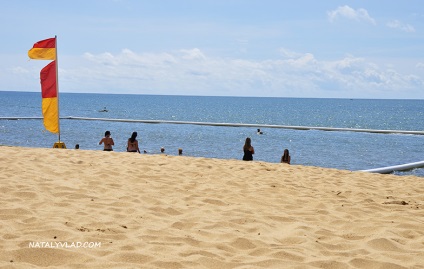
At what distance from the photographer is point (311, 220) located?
18.4ft

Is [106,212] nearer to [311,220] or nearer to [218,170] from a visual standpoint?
[311,220]

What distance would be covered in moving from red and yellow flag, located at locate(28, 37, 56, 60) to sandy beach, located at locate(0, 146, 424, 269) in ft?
15.7

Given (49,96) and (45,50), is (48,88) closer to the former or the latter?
(49,96)

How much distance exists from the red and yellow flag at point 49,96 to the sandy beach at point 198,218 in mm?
4006

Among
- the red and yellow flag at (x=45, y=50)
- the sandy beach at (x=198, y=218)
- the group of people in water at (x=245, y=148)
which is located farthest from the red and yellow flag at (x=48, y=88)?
the sandy beach at (x=198, y=218)

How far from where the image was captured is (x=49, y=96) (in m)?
12.9

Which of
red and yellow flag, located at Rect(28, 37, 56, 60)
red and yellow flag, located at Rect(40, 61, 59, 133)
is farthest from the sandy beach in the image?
red and yellow flag, located at Rect(28, 37, 56, 60)

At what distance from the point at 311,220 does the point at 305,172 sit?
13.6 feet

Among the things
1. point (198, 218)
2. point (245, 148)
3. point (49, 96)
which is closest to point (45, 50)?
point (49, 96)

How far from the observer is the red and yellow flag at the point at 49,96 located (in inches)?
506

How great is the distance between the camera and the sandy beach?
13.4ft

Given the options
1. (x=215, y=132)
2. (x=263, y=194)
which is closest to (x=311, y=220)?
(x=263, y=194)

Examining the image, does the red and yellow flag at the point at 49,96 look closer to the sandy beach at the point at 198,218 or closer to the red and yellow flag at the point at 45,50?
the red and yellow flag at the point at 45,50

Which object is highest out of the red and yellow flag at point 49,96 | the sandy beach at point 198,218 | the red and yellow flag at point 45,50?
the red and yellow flag at point 45,50
